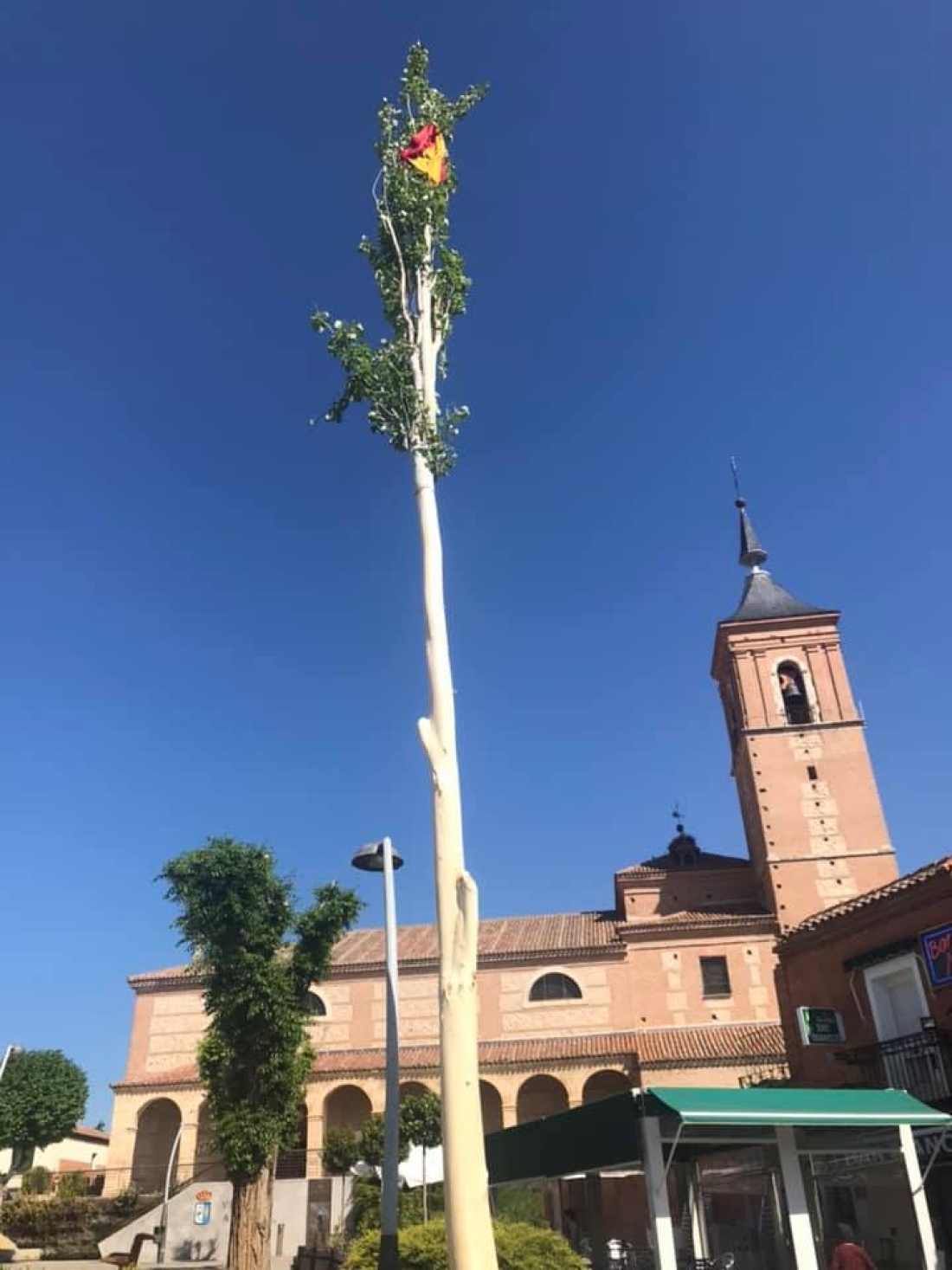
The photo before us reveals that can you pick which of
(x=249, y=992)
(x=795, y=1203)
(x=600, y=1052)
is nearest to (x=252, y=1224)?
(x=249, y=992)

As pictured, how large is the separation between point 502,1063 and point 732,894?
12.4 m

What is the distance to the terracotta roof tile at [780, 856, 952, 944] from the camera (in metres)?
16.4

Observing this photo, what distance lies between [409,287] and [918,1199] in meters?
12.0

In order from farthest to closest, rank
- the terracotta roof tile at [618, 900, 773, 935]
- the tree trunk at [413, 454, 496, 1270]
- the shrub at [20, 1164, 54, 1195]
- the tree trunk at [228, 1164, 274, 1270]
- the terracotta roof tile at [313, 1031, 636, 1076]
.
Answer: the shrub at [20, 1164, 54, 1195] → the terracotta roof tile at [618, 900, 773, 935] → the terracotta roof tile at [313, 1031, 636, 1076] → the tree trunk at [228, 1164, 274, 1270] → the tree trunk at [413, 454, 496, 1270]

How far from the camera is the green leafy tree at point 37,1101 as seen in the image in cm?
3731

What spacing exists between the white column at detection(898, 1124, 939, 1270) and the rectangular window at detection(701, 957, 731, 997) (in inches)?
1062

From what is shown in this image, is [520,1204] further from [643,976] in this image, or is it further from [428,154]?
[428,154]

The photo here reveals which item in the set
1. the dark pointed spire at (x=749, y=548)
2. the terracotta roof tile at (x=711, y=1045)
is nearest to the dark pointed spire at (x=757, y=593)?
the dark pointed spire at (x=749, y=548)

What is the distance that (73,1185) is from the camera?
34688 mm

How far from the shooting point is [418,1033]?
124 ft

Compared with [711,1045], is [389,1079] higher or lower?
lower

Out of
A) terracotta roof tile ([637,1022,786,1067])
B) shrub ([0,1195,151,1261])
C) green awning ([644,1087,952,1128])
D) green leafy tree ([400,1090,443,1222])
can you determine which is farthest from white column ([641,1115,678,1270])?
shrub ([0,1195,151,1261])

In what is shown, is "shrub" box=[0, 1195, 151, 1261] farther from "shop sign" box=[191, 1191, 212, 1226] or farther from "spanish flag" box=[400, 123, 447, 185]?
"spanish flag" box=[400, 123, 447, 185]

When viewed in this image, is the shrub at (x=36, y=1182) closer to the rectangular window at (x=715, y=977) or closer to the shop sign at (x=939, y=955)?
the rectangular window at (x=715, y=977)
